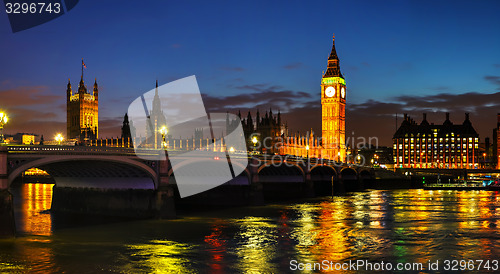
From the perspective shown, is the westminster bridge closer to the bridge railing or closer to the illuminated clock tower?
the bridge railing

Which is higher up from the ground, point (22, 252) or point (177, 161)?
point (177, 161)

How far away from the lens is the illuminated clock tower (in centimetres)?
19050

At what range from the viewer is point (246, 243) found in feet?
115

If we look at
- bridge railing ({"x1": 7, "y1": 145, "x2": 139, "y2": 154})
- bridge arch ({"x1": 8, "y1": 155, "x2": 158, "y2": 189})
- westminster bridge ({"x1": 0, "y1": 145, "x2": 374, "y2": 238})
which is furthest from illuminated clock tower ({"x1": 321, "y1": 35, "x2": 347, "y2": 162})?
bridge railing ({"x1": 7, "y1": 145, "x2": 139, "y2": 154})

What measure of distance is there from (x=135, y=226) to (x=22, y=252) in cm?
1237

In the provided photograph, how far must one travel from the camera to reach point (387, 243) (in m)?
34.6

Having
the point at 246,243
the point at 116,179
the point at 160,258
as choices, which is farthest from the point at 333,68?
the point at 160,258

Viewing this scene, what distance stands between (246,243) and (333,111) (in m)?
160

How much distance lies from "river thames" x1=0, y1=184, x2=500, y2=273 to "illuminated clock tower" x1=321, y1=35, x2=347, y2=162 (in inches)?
5413

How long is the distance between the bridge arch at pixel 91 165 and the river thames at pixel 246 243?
4.31 metres

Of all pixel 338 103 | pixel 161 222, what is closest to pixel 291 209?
pixel 161 222

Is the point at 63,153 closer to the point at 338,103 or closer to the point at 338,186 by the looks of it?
the point at 338,186

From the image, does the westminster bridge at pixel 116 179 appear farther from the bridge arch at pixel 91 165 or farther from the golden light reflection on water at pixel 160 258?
the golden light reflection on water at pixel 160 258

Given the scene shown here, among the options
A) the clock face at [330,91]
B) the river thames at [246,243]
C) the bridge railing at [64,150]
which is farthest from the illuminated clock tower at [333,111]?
the bridge railing at [64,150]
